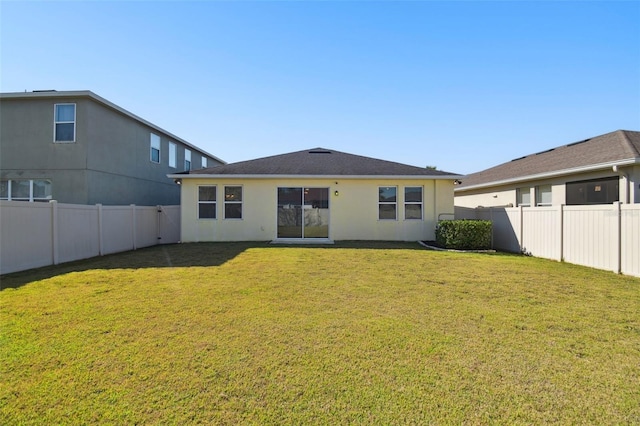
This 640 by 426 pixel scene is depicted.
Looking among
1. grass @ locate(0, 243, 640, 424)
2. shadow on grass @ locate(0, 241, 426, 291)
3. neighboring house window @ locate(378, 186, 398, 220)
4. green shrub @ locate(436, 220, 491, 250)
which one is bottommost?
grass @ locate(0, 243, 640, 424)

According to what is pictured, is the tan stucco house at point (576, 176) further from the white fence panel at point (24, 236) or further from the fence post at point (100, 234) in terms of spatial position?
the white fence panel at point (24, 236)

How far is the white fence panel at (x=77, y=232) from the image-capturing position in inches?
332

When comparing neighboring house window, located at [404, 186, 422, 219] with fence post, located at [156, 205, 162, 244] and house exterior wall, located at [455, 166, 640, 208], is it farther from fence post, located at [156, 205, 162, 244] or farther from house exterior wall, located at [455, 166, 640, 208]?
fence post, located at [156, 205, 162, 244]

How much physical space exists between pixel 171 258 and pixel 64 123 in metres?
8.22

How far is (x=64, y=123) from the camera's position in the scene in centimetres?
1225

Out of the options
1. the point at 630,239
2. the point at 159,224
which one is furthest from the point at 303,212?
the point at 630,239

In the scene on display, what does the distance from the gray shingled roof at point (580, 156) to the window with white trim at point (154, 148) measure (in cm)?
1823

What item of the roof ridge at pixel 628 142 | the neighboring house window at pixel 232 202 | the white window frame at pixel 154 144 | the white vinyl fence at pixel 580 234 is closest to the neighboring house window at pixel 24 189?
the white window frame at pixel 154 144

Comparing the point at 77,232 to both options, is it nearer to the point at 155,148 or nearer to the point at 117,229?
the point at 117,229

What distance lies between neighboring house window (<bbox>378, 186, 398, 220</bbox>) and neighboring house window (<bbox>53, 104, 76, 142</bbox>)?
12.8 m

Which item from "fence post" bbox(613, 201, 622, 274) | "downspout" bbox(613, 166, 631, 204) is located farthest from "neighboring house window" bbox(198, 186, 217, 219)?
"downspout" bbox(613, 166, 631, 204)

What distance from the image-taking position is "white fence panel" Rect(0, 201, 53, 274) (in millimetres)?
6887

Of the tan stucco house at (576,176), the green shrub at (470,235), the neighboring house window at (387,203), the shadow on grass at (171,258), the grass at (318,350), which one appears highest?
the tan stucco house at (576,176)

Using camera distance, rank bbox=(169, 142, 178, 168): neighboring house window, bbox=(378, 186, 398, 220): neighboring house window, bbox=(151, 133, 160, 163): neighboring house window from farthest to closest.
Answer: bbox=(169, 142, 178, 168): neighboring house window → bbox=(151, 133, 160, 163): neighboring house window → bbox=(378, 186, 398, 220): neighboring house window
